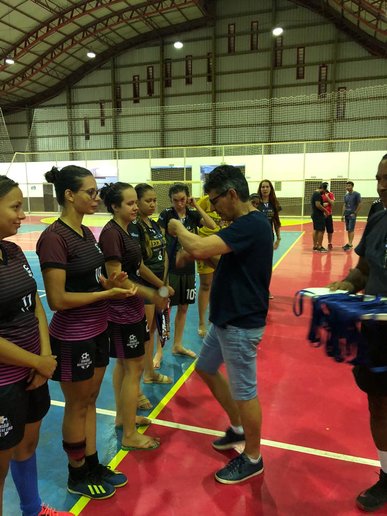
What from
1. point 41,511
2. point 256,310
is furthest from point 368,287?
point 41,511

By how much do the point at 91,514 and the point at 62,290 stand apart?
1339 mm

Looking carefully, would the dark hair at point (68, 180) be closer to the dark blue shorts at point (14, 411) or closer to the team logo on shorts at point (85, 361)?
the team logo on shorts at point (85, 361)

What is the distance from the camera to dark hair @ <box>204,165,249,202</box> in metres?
2.31

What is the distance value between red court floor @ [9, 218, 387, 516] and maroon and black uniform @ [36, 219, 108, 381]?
2.90 ft

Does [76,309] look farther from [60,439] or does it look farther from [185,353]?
[185,353]

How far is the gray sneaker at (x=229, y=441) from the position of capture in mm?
2936

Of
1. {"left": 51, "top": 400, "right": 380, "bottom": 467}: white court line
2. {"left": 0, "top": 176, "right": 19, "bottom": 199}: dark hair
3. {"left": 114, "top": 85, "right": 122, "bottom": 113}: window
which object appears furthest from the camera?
{"left": 114, "top": 85, "right": 122, "bottom": 113}: window

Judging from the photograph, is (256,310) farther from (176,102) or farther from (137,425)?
(176,102)

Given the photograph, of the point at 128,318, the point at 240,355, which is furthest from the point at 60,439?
the point at 240,355

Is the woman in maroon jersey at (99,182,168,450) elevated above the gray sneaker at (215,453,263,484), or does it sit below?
above

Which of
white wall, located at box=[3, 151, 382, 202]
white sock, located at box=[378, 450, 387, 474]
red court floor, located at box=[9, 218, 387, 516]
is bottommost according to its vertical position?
red court floor, located at box=[9, 218, 387, 516]

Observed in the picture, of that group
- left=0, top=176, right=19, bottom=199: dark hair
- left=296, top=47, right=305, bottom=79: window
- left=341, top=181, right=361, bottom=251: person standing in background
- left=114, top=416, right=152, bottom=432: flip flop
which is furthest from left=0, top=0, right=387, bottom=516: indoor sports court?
left=0, top=176, right=19, bottom=199: dark hair

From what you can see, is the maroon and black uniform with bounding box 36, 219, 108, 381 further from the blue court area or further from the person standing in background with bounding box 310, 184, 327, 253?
the person standing in background with bounding box 310, 184, 327, 253

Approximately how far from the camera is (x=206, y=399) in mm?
3607
